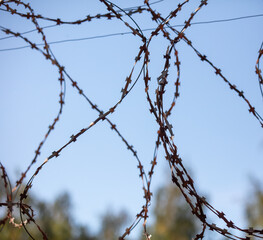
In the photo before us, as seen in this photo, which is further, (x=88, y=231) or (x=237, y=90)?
(x=88, y=231)

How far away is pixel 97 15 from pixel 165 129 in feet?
4.02

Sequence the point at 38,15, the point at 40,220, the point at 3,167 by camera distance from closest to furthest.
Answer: the point at 3,167 < the point at 38,15 < the point at 40,220

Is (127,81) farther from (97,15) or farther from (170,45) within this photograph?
(97,15)

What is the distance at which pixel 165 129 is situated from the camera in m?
2.03

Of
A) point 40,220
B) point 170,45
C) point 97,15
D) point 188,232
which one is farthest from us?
point 40,220

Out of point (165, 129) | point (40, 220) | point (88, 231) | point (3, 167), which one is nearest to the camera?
point (165, 129)

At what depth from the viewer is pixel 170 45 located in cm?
220

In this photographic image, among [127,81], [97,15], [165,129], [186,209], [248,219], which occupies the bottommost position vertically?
[165,129]

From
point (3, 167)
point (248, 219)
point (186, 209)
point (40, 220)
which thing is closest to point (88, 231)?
point (40, 220)

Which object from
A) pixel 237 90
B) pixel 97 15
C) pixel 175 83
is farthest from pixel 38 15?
pixel 237 90

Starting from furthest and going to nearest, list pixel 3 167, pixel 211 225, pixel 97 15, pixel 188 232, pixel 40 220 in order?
pixel 40 220 < pixel 188 232 < pixel 97 15 < pixel 3 167 < pixel 211 225

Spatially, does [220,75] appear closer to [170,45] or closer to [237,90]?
[237,90]

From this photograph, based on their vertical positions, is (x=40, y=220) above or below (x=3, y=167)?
above

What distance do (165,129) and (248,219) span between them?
33652mm
